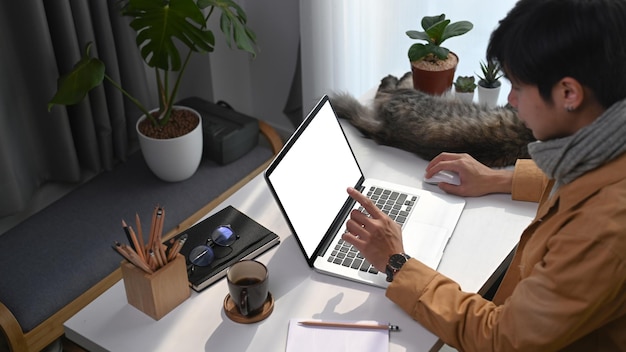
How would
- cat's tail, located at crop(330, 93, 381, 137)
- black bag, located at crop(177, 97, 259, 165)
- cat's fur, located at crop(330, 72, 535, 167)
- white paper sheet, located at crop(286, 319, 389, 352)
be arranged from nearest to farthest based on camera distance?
white paper sheet, located at crop(286, 319, 389, 352), cat's fur, located at crop(330, 72, 535, 167), cat's tail, located at crop(330, 93, 381, 137), black bag, located at crop(177, 97, 259, 165)

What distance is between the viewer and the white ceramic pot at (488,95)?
1.98 m

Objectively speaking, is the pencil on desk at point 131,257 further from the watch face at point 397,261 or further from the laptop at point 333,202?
the watch face at point 397,261

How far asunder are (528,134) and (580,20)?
2.43ft

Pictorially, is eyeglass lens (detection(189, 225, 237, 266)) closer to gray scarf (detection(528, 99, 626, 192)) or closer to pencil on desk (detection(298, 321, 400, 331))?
pencil on desk (detection(298, 321, 400, 331))

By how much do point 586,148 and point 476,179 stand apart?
54 cm

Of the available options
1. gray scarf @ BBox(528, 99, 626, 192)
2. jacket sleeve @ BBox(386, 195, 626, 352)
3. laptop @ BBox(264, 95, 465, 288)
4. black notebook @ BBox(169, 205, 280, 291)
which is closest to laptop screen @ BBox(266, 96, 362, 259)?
laptop @ BBox(264, 95, 465, 288)

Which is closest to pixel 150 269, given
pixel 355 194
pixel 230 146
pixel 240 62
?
pixel 355 194

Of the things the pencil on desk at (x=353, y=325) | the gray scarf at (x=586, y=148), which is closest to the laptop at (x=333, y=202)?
the pencil on desk at (x=353, y=325)

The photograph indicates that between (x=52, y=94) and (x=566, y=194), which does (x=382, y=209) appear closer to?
(x=566, y=194)

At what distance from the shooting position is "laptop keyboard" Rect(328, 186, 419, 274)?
143cm

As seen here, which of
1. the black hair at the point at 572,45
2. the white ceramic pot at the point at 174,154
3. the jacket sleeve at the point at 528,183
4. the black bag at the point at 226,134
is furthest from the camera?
the black bag at the point at 226,134

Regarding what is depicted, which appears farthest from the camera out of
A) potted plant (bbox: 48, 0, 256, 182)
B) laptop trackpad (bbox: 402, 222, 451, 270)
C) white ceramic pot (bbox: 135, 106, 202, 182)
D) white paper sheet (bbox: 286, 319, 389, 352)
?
white ceramic pot (bbox: 135, 106, 202, 182)

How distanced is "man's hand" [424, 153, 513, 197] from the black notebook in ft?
1.54

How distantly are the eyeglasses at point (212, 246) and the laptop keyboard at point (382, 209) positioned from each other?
22cm
